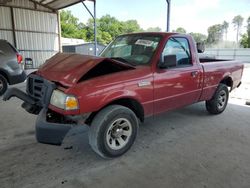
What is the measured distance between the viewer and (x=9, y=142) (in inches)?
133

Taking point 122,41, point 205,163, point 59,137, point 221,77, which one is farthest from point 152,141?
point 221,77

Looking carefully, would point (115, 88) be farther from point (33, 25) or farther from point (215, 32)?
point (215, 32)

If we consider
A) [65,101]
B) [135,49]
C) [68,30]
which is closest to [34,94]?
[65,101]

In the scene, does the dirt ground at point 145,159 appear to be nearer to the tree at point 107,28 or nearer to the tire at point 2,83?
the tire at point 2,83

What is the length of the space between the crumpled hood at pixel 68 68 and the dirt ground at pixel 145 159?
3.52ft

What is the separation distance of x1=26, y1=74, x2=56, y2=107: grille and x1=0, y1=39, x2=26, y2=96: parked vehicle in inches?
141

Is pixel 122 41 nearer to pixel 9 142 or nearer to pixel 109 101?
pixel 109 101

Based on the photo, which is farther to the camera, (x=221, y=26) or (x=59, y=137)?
(x=221, y=26)

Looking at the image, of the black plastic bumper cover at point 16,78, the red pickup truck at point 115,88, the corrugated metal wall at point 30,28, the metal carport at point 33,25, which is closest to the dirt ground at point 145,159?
the red pickup truck at point 115,88

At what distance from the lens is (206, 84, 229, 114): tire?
464 centimetres

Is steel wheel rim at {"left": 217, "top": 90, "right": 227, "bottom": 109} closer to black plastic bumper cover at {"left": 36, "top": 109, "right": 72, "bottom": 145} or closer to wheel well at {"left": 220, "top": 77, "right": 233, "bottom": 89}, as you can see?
wheel well at {"left": 220, "top": 77, "right": 233, "bottom": 89}

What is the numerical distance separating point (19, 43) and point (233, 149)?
632 inches

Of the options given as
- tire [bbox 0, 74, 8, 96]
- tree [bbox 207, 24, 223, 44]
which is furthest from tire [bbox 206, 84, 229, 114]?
tree [bbox 207, 24, 223, 44]

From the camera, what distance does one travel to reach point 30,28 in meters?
16.0
